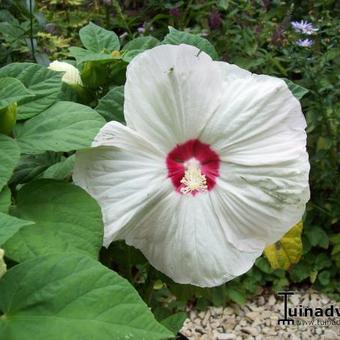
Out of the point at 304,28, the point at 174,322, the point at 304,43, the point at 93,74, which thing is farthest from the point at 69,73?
the point at 304,28

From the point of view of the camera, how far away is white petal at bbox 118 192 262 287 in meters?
0.69

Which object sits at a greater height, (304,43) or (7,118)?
(7,118)

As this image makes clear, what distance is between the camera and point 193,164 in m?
0.73

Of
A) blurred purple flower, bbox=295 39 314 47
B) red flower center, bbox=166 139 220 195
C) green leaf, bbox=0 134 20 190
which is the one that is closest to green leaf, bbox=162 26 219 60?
red flower center, bbox=166 139 220 195

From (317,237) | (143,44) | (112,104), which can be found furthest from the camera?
(317,237)

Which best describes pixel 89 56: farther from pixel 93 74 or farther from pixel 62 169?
pixel 62 169

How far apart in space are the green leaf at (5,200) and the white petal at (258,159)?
0.21 m

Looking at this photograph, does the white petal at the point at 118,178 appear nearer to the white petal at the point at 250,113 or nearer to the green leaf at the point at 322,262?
the white petal at the point at 250,113

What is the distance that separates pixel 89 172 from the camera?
2.25 ft

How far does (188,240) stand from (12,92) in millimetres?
234

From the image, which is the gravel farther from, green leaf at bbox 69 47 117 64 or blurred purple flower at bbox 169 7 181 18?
green leaf at bbox 69 47 117 64

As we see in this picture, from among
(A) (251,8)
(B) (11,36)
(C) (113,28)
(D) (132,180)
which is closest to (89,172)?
(D) (132,180)

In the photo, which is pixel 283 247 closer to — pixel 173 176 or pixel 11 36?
pixel 173 176

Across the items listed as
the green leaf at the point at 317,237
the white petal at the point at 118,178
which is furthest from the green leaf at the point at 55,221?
the green leaf at the point at 317,237
